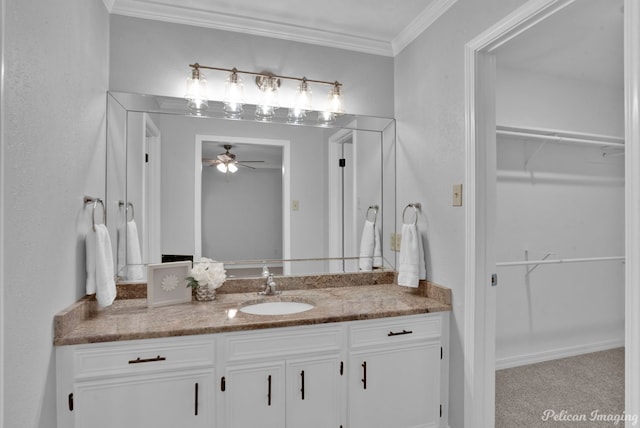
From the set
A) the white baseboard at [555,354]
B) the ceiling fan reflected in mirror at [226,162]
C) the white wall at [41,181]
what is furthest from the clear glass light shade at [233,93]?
the white baseboard at [555,354]

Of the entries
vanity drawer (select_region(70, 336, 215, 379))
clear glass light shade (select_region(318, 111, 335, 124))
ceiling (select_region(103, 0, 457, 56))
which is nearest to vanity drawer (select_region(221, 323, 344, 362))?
vanity drawer (select_region(70, 336, 215, 379))

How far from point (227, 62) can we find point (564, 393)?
3.16 metres

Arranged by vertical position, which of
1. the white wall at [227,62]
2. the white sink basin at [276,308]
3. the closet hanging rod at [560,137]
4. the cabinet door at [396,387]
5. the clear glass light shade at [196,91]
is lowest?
the cabinet door at [396,387]

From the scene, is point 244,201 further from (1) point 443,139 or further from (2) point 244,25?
(1) point 443,139

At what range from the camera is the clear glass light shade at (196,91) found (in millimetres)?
2088

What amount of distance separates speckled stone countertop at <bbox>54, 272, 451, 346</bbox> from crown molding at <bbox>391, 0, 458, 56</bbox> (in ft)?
4.96

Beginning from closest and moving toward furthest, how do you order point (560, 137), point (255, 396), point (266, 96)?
1. point (255, 396)
2. point (266, 96)
3. point (560, 137)

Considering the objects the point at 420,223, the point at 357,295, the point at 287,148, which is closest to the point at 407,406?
the point at 357,295

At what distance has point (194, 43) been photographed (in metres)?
2.14

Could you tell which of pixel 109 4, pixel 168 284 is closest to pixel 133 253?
pixel 168 284

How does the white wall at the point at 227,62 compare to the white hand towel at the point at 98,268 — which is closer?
the white hand towel at the point at 98,268

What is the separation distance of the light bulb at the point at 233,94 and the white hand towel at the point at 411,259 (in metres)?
1.25

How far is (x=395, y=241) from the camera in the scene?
2.45 m

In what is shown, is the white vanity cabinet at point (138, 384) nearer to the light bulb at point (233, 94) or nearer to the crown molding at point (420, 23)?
the light bulb at point (233, 94)
